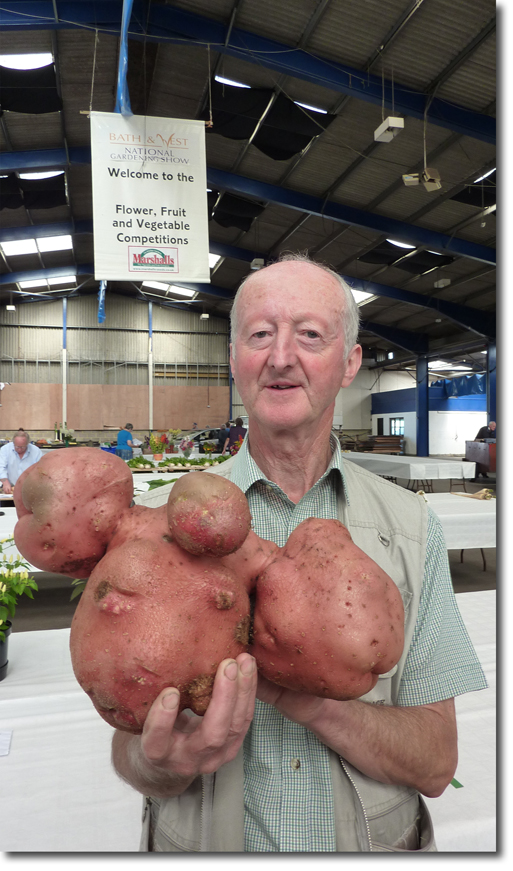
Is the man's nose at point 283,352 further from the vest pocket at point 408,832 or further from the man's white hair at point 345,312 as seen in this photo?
the vest pocket at point 408,832

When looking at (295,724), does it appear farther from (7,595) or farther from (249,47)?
(249,47)

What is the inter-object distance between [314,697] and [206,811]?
0.35 metres

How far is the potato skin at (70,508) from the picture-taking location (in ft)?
2.08

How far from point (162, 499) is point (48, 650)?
155 centimetres

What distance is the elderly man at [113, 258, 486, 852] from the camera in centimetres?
87

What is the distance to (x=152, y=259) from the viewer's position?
4352mm

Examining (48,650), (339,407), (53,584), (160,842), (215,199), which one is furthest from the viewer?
(339,407)

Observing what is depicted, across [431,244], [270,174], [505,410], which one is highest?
[270,174]

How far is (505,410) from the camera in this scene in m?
0.73

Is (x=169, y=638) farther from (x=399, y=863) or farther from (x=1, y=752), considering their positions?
(x=1, y=752)

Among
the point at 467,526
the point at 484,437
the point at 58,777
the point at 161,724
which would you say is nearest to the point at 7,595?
the point at 58,777

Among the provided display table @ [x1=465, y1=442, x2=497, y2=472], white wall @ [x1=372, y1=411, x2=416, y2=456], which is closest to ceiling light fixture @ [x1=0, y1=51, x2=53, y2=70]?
display table @ [x1=465, y1=442, x2=497, y2=472]

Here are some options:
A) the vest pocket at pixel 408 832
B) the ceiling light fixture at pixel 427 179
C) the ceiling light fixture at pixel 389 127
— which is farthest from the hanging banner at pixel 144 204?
the vest pocket at pixel 408 832

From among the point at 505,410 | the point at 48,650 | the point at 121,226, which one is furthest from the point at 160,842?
the point at 121,226
